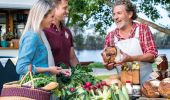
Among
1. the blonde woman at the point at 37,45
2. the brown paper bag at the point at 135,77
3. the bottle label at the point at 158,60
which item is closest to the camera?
the blonde woman at the point at 37,45

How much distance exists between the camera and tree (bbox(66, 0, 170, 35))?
10086mm

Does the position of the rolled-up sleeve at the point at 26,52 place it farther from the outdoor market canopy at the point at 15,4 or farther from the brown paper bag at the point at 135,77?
the outdoor market canopy at the point at 15,4

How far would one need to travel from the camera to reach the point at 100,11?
1094 centimetres

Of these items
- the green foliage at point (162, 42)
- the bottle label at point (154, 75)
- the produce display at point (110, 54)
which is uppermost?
the produce display at point (110, 54)

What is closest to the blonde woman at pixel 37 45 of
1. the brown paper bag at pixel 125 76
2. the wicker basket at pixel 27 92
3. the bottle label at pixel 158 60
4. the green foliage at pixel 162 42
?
the wicker basket at pixel 27 92

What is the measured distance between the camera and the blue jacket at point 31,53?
2822mm

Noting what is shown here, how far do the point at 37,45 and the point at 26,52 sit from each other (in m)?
0.10

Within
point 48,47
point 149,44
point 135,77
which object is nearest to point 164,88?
point 135,77

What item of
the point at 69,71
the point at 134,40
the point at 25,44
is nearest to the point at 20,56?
the point at 25,44

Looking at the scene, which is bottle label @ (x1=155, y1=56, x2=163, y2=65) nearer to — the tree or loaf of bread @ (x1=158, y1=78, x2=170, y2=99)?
loaf of bread @ (x1=158, y1=78, x2=170, y2=99)

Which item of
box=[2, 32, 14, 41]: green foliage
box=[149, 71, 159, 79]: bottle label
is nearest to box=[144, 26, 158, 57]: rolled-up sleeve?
box=[149, 71, 159, 79]: bottle label

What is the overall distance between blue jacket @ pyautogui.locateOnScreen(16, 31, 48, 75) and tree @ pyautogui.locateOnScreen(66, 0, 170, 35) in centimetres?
700

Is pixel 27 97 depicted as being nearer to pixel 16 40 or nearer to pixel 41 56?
pixel 41 56

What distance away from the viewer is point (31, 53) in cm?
285
